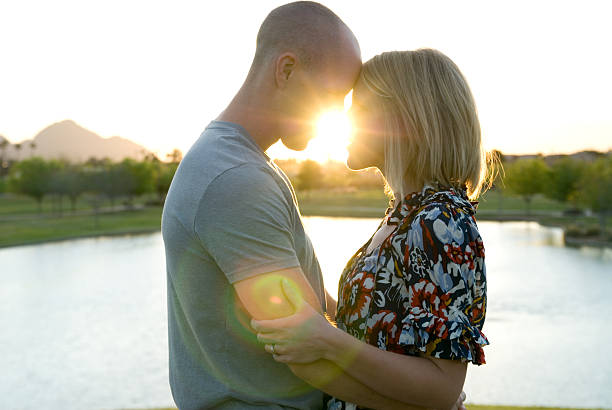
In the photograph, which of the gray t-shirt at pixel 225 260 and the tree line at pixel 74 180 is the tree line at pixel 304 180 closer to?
the tree line at pixel 74 180

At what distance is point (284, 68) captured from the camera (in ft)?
6.89

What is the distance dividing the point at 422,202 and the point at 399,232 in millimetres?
139

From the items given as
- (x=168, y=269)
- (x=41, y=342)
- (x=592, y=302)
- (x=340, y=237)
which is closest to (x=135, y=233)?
(x=340, y=237)

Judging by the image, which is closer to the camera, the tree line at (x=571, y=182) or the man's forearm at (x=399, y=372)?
the man's forearm at (x=399, y=372)

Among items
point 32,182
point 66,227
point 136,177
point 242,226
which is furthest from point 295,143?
point 136,177

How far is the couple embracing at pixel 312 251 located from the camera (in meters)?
1.77

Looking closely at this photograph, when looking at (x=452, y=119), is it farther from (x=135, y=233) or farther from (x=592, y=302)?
(x=135, y=233)

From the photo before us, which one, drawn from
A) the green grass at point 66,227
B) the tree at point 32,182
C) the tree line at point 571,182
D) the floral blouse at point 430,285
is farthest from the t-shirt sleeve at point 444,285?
the tree at point 32,182

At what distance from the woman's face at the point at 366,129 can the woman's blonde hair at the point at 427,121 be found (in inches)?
1.2

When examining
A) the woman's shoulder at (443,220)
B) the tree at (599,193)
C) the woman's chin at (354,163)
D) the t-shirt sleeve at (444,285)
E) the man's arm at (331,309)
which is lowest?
the tree at (599,193)

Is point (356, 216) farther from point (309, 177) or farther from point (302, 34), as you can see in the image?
point (302, 34)

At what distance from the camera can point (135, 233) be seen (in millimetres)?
46469

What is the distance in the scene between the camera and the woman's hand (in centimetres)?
178

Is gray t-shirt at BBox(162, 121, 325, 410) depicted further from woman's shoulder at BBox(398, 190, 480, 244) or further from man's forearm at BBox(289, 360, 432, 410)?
woman's shoulder at BBox(398, 190, 480, 244)
